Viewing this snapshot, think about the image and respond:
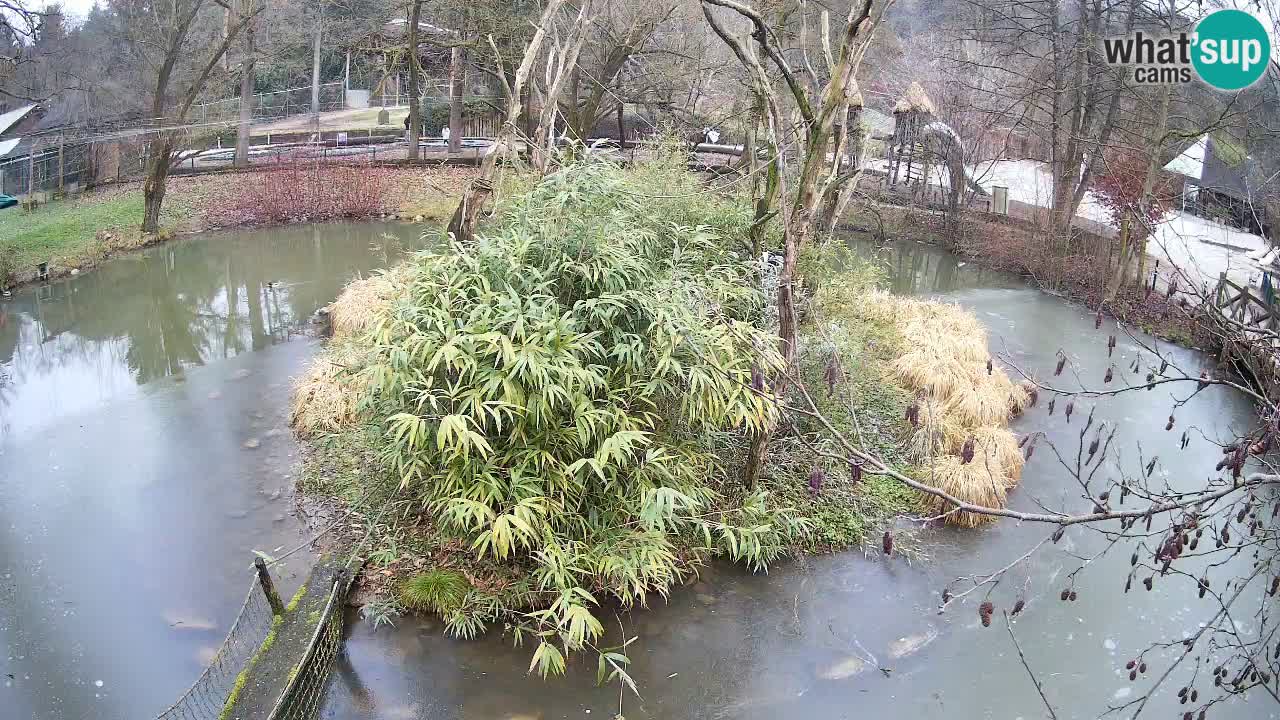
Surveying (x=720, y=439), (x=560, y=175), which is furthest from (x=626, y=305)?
(x=720, y=439)

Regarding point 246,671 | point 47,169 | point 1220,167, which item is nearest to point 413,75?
point 47,169

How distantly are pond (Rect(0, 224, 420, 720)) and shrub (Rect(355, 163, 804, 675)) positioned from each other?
1620mm

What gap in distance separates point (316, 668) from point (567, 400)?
1898 mm

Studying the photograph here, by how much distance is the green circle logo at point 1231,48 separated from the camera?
668cm

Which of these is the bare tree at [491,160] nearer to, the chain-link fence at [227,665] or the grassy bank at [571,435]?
the grassy bank at [571,435]

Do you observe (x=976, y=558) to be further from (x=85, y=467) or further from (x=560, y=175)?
(x=85, y=467)

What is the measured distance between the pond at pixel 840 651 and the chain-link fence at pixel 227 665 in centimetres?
50

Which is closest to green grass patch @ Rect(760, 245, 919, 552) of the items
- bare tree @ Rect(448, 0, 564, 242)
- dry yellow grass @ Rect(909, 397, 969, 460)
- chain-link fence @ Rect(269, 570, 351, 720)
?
dry yellow grass @ Rect(909, 397, 969, 460)

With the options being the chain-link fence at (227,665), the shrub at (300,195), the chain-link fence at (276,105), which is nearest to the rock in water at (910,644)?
the chain-link fence at (227,665)

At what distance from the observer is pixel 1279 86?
6.99 meters

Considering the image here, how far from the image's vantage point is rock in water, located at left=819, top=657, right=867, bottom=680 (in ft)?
16.8

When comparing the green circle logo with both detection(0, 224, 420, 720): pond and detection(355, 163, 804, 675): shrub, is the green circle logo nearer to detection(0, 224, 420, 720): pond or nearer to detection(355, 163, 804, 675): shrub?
detection(355, 163, 804, 675): shrub

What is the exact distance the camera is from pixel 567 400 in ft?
17.3

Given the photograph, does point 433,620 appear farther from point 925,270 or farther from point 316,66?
point 316,66
